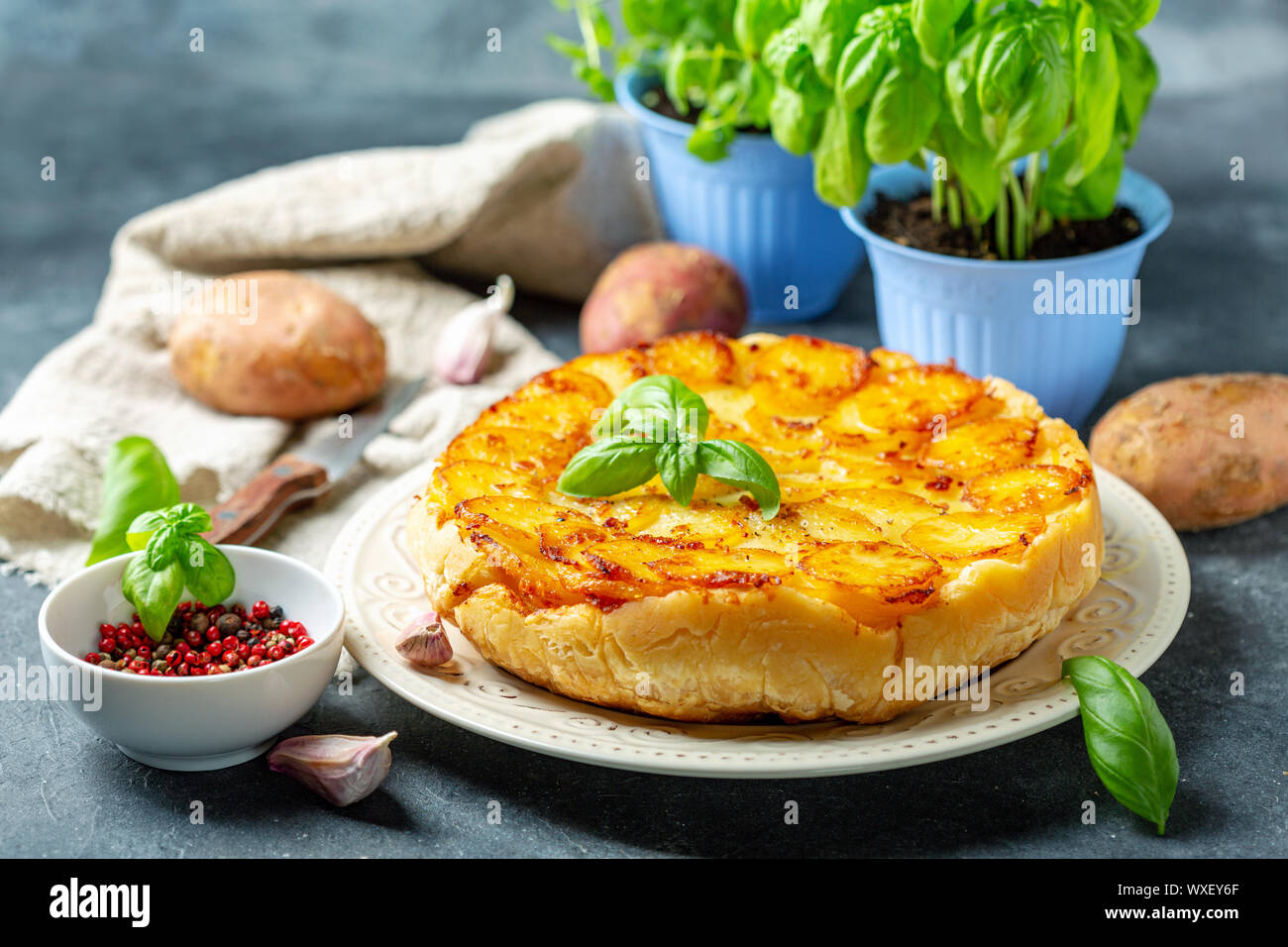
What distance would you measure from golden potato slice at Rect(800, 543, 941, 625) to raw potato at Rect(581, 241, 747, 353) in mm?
1454

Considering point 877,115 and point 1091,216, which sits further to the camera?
point 1091,216

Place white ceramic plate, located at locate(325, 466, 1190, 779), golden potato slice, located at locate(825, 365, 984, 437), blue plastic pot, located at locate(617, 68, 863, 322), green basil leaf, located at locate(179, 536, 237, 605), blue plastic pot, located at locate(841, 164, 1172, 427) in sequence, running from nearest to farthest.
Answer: white ceramic plate, located at locate(325, 466, 1190, 779) < green basil leaf, located at locate(179, 536, 237, 605) < golden potato slice, located at locate(825, 365, 984, 437) < blue plastic pot, located at locate(841, 164, 1172, 427) < blue plastic pot, located at locate(617, 68, 863, 322)

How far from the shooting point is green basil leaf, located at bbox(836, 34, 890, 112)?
2695 mm

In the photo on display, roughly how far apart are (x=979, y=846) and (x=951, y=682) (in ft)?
0.78

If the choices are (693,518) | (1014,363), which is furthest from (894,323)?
(693,518)

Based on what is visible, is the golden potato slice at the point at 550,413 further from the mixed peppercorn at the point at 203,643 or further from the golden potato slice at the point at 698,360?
the mixed peppercorn at the point at 203,643

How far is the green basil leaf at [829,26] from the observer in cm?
275

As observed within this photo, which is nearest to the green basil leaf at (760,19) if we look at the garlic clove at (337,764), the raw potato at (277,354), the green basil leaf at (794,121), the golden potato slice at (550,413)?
the green basil leaf at (794,121)

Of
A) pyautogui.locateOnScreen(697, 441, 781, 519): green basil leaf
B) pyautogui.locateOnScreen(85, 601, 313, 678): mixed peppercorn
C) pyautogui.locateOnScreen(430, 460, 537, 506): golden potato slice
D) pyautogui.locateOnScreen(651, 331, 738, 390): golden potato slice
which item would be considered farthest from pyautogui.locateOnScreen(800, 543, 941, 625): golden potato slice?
pyautogui.locateOnScreen(85, 601, 313, 678): mixed peppercorn

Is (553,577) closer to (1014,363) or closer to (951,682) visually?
(951,682)

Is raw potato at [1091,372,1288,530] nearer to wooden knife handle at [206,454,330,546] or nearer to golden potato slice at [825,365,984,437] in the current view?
golden potato slice at [825,365,984,437]

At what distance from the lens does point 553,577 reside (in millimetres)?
2090

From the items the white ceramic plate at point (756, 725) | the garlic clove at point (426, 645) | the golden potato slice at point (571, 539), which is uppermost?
the golden potato slice at point (571, 539)

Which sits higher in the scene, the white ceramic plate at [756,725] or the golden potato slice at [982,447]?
the golden potato slice at [982,447]
